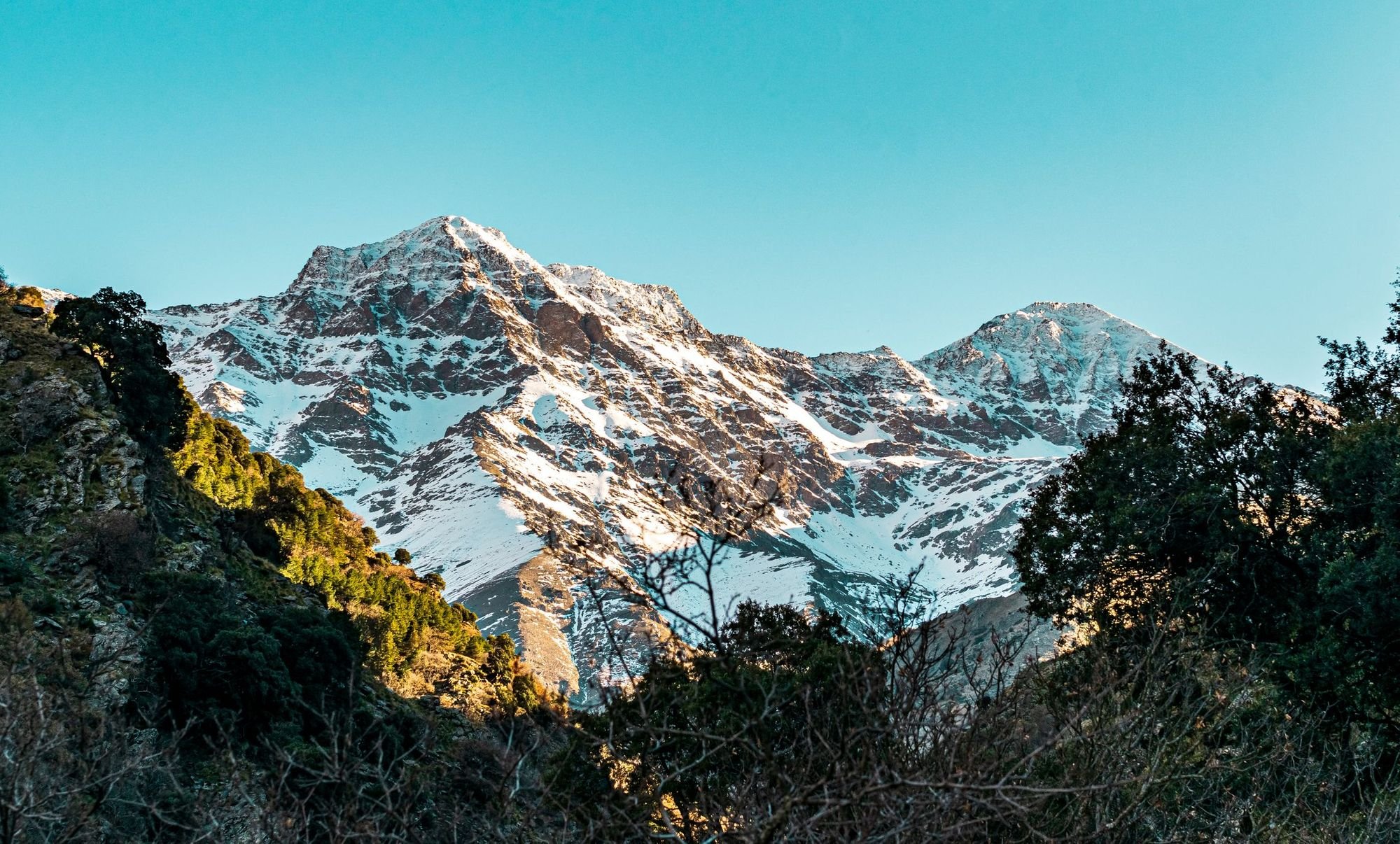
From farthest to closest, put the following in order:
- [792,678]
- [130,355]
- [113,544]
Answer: [130,355]
[113,544]
[792,678]

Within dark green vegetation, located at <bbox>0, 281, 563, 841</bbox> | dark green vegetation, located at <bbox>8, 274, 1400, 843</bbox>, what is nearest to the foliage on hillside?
dark green vegetation, located at <bbox>0, 281, 563, 841</bbox>

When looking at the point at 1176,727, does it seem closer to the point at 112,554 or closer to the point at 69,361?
the point at 112,554

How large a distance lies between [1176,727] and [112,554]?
2455 centimetres

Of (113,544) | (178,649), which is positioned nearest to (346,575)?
(113,544)

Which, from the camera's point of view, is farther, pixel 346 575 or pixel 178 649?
pixel 346 575

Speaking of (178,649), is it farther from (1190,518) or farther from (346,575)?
(346,575)

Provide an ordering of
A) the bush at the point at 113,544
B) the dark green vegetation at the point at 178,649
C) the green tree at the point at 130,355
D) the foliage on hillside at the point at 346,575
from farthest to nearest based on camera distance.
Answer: the foliage on hillside at the point at 346,575 → the green tree at the point at 130,355 → the bush at the point at 113,544 → the dark green vegetation at the point at 178,649

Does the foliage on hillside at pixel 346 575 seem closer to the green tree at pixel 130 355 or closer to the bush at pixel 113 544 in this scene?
the green tree at pixel 130 355

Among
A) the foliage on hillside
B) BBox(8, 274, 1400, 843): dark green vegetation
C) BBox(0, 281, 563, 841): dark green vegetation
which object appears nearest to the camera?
BBox(8, 274, 1400, 843): dark green vegetation

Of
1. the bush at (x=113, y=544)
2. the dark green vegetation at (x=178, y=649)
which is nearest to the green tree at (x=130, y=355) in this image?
the dark green vegetation at (x=178, y=649)

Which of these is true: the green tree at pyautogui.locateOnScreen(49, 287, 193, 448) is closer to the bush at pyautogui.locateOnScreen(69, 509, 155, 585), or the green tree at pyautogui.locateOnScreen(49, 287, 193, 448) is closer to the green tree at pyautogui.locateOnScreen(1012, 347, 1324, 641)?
the bush at pyautogui.locateOnScreen(69, 509, 155, 585)

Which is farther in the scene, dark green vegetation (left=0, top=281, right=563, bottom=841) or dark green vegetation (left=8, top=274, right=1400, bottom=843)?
dark green vegetation (left=0, top=281, right=563, bottom=841)

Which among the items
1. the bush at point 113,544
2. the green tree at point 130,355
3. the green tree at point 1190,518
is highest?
the green tree at point 130,355

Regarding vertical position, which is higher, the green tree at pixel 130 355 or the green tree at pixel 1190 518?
the green tree at pixel 130 355
